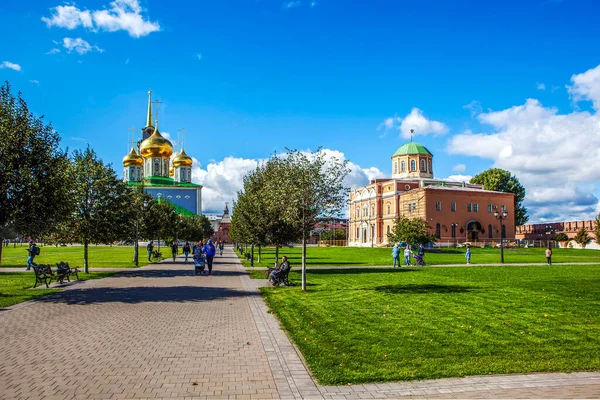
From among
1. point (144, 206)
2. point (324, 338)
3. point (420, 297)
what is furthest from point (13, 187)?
point (144, 206)

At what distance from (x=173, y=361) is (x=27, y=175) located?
11.7m

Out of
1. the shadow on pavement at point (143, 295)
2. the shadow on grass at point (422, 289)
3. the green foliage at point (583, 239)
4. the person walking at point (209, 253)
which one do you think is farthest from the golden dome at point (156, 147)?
the shadow on grass at point (422, 289)

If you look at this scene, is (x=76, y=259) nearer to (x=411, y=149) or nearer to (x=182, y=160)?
(x=411, y=149)

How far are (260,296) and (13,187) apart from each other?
940 centimetres

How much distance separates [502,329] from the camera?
1054 cm

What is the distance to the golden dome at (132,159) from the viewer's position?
10019cm

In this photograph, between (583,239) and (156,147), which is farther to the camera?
(156,147)

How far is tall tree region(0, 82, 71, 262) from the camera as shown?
16.8 metres

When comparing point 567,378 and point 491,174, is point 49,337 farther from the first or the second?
point 491,174

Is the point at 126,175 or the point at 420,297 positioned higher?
the point at 126,175

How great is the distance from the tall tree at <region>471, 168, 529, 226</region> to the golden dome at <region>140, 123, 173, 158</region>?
63.9m

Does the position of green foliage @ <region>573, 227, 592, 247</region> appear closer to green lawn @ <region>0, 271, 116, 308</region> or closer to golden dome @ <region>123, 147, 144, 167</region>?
green lawn @ <region>0, 271, 116, 308</region>

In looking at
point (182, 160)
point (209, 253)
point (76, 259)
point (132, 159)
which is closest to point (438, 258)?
point (209, 253)

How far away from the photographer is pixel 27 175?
16781 millimetres
